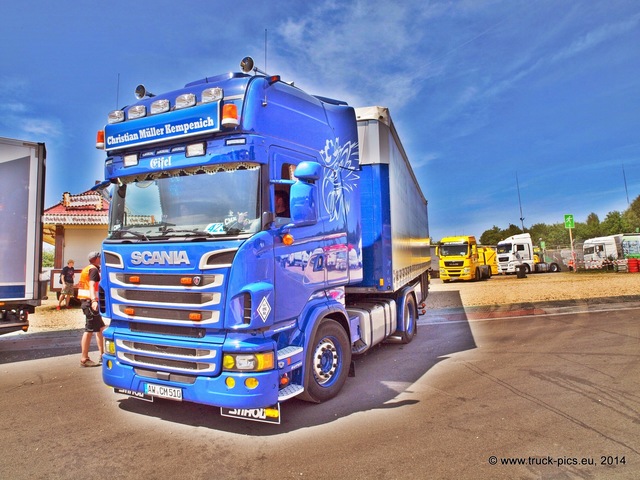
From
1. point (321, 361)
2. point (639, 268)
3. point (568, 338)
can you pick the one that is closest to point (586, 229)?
point (639, 268)

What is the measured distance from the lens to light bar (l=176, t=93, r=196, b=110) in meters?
4.34

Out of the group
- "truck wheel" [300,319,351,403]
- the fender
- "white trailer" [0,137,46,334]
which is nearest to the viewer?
the fender

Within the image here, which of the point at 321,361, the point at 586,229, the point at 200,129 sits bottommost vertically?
the point at 321,361

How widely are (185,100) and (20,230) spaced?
595 cm

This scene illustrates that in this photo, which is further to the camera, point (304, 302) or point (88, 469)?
point (304, 302)

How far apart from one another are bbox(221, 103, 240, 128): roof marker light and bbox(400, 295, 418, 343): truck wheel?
5485 mm

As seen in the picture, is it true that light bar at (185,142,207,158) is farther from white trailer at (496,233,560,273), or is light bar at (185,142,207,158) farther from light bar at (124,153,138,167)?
white trailer at (496,233,560,273)

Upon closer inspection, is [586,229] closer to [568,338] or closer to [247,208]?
[568,338]

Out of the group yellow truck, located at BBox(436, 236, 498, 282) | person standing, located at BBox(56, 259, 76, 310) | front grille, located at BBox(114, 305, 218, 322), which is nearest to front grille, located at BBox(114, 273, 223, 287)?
front grille, located at BBox(114, 305, 218, 322)

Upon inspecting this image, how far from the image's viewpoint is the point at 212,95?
421 centimetres

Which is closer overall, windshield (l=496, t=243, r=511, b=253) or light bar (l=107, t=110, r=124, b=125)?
light bar (l=107, t=110, r=124, b=125)

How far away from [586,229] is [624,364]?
3838 inches

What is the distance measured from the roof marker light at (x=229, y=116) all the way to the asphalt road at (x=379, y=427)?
10.1 ft

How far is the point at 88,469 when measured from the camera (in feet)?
11.6
